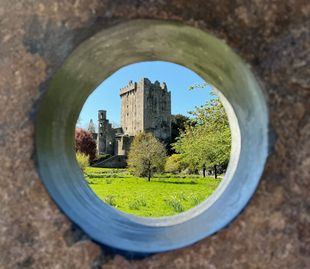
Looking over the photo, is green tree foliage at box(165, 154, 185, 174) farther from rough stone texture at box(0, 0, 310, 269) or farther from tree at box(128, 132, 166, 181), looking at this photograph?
rough stone texture at box(0, 0, 310, 269)

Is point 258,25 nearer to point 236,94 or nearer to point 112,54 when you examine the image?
point 236,94

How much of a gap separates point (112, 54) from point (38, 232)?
1.05m

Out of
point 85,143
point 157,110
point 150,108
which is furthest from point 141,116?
point 85,143

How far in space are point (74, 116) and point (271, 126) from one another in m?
1.15

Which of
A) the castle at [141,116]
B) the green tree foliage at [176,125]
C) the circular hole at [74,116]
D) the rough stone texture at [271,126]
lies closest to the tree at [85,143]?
the castle at [141,116]

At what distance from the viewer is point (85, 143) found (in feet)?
188

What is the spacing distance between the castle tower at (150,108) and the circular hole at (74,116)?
54.6 metres

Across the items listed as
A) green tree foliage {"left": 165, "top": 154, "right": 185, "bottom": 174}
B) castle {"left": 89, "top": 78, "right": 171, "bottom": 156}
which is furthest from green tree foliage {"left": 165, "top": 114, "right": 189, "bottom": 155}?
green tree foliage {"left": 165, "top": 154, "right": 185, "bottom": 174}

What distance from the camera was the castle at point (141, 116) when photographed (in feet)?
190

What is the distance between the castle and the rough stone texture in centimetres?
5359

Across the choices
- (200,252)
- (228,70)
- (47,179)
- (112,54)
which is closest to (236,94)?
(228,70)

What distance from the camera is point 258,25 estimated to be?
77.4 inches

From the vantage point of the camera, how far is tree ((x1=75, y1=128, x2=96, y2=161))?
56375mm

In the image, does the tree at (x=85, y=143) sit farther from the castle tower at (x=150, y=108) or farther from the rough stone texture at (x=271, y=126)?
the rough stone texture at (x=271, y=126)
